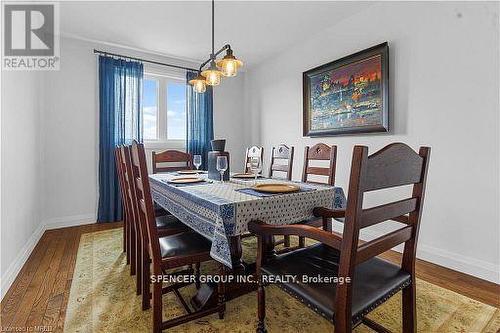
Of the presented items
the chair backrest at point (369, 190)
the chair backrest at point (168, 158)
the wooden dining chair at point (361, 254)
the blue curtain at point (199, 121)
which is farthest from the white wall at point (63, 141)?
the chair backrest at point (369, 190)

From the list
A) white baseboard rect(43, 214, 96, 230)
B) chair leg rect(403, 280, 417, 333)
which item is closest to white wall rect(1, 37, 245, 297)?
white baseboard rect(43, 214, 96, 230)

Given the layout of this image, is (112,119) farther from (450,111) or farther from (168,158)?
(450,111)

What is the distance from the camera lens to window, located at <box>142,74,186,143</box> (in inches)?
152

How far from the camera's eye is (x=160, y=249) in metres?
1.34

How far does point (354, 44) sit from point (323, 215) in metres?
2.18

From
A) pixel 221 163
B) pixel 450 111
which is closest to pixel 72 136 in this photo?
pixel 221 163

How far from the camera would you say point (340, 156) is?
9.83 ft

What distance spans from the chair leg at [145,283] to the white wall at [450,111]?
223 cm

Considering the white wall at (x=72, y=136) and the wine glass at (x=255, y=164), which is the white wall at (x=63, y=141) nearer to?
the white wall at (x=72, y=136)

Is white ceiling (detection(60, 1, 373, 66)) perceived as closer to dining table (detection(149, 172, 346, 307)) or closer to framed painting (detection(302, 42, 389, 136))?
framed painting (detection(302, 42, 389, 136))

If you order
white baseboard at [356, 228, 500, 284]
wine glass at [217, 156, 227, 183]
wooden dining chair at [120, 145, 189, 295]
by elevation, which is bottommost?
white baseboard at [356, 228, 500, 284]

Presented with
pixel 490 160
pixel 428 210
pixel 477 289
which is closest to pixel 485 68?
pixel 490 160

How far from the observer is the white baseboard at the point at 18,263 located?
68.6 inches

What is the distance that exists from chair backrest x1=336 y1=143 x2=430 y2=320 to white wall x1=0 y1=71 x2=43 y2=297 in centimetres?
214
